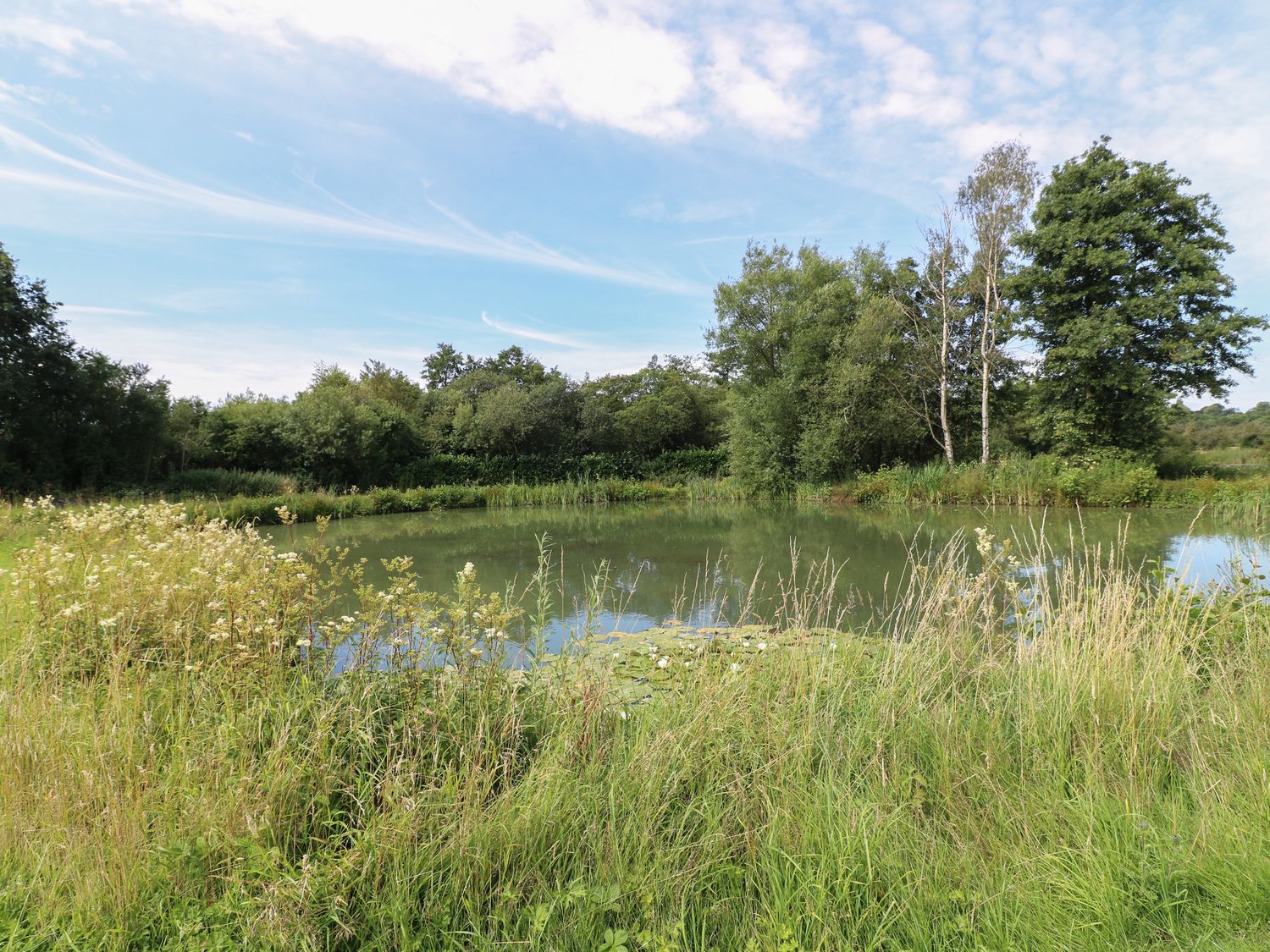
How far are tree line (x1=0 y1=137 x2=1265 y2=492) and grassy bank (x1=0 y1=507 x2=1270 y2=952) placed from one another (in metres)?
17.9

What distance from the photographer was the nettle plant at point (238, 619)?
2.60 meters

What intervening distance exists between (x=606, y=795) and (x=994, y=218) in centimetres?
2279

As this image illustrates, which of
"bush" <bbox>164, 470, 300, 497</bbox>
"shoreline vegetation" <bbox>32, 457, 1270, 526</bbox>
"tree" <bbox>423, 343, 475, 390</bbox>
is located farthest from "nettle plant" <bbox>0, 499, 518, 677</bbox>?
"tree" <bbox>423, 343, 475, 390</bbox>

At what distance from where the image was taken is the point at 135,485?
16688 mm

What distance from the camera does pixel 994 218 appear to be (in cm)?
1994

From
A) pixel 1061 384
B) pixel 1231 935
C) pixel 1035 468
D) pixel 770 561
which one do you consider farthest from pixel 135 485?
pixel 1061 384

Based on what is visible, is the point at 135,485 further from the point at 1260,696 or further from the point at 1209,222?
the point at 1209,222

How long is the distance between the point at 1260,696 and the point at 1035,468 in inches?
681

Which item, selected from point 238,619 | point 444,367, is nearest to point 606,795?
point 238,619

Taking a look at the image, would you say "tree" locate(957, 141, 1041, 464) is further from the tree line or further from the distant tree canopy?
the distant tree canopy

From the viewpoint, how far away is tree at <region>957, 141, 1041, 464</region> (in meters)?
19.5

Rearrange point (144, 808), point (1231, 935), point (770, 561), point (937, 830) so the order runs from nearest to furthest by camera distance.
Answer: point (1231, 935)
point (144, 808)
point (937, 830)
point (770, 561)

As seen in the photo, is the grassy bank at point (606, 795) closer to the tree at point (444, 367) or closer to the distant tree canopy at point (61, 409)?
the distant tree canopy at point (61, 409)

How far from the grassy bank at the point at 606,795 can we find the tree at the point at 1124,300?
17.7 m
